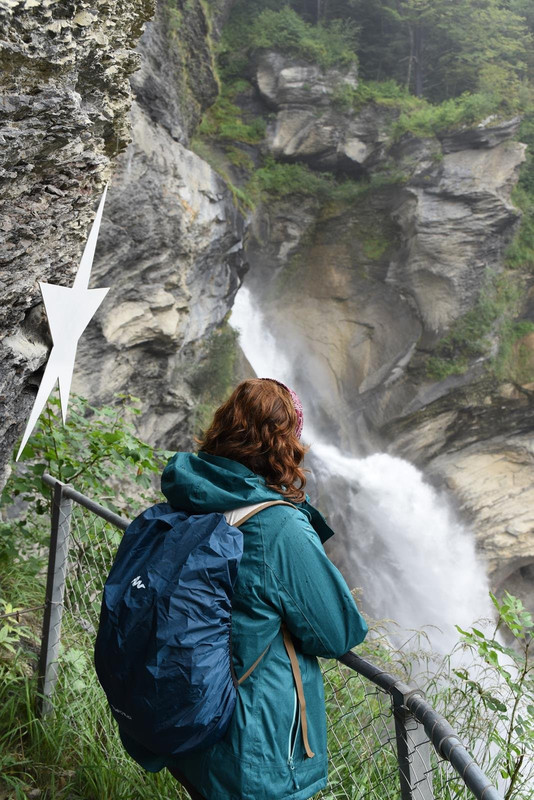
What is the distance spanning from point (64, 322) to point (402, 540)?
14.4m

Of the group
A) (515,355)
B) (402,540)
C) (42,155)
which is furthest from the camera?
(515,355)

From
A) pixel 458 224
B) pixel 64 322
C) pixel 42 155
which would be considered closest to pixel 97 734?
pixel 64 322

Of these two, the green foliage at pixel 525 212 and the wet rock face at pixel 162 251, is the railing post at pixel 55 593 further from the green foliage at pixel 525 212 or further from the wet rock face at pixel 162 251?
the green foliage at pixel 525 212

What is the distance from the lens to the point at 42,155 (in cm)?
195

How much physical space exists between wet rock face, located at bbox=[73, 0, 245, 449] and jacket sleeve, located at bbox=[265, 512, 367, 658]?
801 centimetres

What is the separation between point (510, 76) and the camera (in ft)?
55.2

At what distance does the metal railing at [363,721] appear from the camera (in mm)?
1244

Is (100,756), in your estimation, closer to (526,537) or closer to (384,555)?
(384,555)

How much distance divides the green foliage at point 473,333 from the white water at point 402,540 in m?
2.76

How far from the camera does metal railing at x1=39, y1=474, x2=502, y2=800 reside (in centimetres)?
124

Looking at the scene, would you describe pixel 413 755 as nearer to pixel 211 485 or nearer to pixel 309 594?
pixel 309 594

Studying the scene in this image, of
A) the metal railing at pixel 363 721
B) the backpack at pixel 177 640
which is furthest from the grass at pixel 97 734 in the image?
the backpack at pixel 177 640

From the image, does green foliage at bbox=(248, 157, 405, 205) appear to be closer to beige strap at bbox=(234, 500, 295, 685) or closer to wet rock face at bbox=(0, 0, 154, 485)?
wet rock face at bbox=(0, 0, 154, 485)

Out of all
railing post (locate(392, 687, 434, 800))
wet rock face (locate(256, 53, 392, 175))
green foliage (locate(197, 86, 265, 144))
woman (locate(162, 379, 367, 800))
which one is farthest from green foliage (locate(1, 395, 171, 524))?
wet rock face (locate(256, 53, 392, 175))
